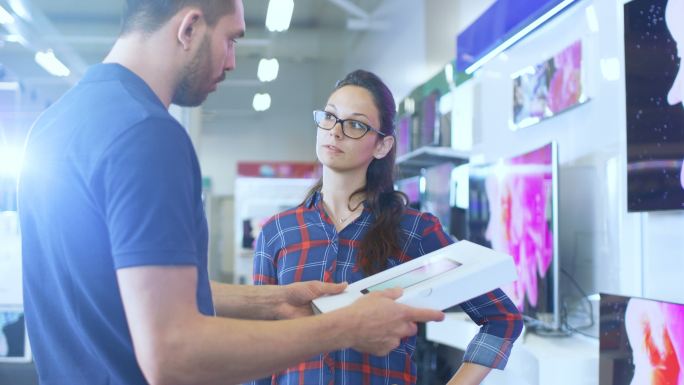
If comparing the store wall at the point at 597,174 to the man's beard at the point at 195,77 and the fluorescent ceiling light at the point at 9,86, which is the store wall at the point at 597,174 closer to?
the man's beard at the point at 195,77

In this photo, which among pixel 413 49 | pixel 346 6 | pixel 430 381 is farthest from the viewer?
pixel 346 6

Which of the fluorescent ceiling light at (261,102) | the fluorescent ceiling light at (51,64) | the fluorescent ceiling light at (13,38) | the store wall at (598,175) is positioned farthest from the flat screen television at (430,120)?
the fluorescent ceiling light at (261,102)

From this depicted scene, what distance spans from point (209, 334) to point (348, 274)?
78 cm

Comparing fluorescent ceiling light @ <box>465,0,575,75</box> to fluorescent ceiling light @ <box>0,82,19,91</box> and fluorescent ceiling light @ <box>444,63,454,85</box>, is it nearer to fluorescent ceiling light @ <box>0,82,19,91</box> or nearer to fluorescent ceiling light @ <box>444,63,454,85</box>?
fluorescent ceiling light @ <box>444,63,454,85</box>

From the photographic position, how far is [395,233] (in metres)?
1.67

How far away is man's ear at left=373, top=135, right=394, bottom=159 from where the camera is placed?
1891mm

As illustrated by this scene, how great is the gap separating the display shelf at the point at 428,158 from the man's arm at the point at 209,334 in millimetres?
3376

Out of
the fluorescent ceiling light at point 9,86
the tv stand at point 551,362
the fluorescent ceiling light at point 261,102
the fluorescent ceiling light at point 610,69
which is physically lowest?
the tv stand at point 551,362

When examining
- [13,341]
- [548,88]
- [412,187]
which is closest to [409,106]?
[412,187]

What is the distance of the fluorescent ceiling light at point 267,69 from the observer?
10.8m

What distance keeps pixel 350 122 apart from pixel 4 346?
1.44 meters

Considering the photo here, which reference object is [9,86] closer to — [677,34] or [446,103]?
[677,34]

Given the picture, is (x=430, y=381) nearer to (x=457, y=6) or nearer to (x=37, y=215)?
(x=457, y=6)

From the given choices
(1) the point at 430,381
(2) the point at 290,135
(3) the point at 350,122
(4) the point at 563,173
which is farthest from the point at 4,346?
(2) the point at 290,135
